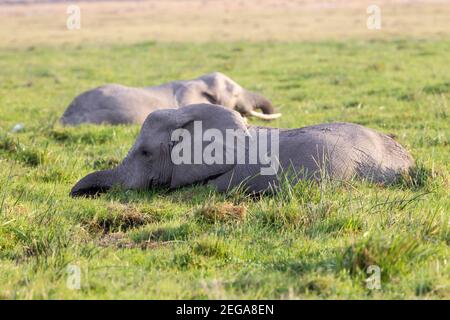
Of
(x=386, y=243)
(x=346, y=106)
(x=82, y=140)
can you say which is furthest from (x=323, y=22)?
(x=386, y=243)

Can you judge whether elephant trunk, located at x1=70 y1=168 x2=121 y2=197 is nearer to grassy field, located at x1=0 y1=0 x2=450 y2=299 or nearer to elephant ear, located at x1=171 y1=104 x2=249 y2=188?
grassy field, located at x1=0 y1=0 x2=450 y2=299

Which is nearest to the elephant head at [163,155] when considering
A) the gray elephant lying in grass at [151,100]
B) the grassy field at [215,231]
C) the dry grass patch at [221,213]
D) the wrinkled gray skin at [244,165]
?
the wrinkled gray skin at [244,165]

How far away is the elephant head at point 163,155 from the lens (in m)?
7.89

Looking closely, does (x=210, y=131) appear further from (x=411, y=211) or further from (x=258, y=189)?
(x=411, y=211)

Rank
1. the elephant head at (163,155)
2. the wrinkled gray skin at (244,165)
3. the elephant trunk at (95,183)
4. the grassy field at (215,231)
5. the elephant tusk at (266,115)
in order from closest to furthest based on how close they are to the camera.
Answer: the grassy field at (215,231)
the wrinkled gray skin at (244,165)
the elephant trunk at (95,183)
the elephant head at (163,155)
the elephant tusk at (266,115)

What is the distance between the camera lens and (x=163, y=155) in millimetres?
8031

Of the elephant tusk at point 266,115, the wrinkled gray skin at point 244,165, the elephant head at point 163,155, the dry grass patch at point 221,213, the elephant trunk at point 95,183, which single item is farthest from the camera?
the elephant tusk at point 266,115

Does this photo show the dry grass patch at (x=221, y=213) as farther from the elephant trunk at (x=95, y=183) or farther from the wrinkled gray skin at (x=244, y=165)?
the elephant trunk at (x=95, y=183)

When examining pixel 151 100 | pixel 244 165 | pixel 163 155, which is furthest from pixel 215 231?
pixel 151 100

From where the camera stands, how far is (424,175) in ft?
24.9

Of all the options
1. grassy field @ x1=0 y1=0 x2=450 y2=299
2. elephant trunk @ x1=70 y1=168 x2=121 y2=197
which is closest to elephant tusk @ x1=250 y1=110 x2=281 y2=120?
grassy field @ x1=0 y1=0 x2=450 y2=299

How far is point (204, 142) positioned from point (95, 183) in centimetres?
114

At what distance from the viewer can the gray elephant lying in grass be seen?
12.6 m

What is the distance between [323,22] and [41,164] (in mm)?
35283
